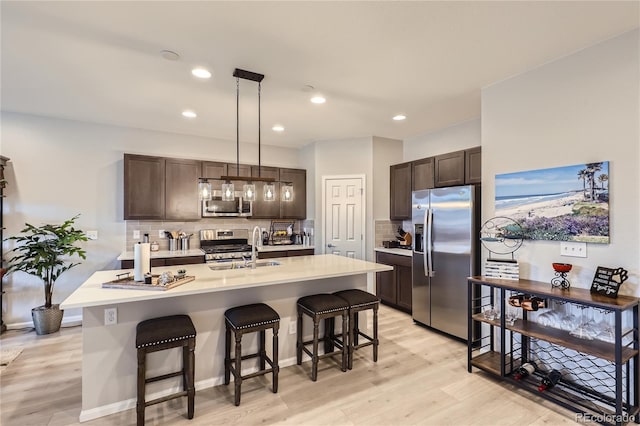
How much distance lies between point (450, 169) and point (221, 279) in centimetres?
313

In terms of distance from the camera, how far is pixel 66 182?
415 centimetres

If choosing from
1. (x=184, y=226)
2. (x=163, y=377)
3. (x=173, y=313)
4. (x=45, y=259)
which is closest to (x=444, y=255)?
(x=173, y=313)

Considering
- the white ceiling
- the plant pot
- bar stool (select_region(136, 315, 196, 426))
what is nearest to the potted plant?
the plant pot

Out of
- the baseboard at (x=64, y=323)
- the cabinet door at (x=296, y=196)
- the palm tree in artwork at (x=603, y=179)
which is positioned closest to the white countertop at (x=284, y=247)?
the cabinet door at (x=296, y=196)

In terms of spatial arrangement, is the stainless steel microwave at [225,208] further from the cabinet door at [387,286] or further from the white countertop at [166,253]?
the cabinet door at [387,286]

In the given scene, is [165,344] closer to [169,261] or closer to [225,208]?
[169,261]

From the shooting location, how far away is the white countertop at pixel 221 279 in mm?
2000

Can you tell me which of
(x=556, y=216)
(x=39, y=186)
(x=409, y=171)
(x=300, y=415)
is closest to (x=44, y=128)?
(x=39, y=186)

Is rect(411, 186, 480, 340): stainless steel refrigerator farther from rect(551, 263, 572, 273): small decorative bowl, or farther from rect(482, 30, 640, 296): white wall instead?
rect(551, 263, 572, 273): small decorative bowl

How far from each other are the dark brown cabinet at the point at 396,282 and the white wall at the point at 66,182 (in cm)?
385

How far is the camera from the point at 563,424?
6.88ft

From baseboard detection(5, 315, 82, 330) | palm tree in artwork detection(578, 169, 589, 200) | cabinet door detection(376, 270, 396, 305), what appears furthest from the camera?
cabinet door detection(376, 270, 396, 305)

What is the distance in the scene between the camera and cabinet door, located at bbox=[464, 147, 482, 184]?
362cm

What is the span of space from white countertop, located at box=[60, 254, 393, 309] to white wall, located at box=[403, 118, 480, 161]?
2460mm
